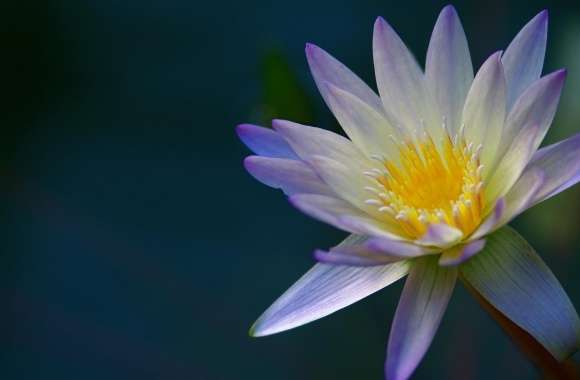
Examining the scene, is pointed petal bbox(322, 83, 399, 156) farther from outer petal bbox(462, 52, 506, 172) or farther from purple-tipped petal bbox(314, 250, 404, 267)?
purple-tipped petal bbox(314, 250, 404, 267)

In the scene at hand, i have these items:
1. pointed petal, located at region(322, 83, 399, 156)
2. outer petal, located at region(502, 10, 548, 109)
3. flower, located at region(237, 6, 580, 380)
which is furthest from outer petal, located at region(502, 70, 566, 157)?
pointed petal, located at region(322, 83, 399, 156)

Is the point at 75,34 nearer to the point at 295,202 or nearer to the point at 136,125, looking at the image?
the point at 136,125

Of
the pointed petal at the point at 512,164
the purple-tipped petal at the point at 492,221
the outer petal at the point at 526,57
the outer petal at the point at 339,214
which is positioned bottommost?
the purple-tipped petal at the point at 492,221

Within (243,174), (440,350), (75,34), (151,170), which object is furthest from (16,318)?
(440,350)

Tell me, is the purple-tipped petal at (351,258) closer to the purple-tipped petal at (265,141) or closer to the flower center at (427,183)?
the flower center at (427,183)

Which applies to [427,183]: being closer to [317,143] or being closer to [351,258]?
[317,143]

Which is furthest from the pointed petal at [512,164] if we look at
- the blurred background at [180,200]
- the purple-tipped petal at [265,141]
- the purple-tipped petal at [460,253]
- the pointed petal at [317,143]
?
the blurred background at [180,200]
